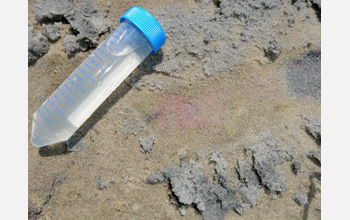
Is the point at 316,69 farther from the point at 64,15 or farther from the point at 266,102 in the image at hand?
the point at 64,15

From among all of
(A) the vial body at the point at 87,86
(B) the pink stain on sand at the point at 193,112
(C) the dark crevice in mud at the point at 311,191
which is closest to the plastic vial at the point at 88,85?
(A) the vial body at the point at 87,86

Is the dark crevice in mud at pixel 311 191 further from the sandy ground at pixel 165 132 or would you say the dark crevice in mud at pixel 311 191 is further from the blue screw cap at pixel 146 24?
the blue screw cap at pixel 146 24

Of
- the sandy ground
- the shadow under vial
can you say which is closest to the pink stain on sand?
the sandy ground

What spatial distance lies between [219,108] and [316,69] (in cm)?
61

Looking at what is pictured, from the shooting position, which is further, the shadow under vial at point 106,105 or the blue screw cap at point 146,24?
the shadow under vial at point 106,105

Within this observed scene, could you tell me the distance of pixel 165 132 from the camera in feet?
4.86

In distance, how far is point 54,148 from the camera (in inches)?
58.5

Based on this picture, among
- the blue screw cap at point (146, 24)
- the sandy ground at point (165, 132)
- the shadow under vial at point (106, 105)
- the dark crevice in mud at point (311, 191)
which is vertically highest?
the blue screw cap at point (146, 24)

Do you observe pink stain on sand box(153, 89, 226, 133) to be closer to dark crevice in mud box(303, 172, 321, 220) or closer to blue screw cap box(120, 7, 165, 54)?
blue screw cap box(120, 7, 165, 54)

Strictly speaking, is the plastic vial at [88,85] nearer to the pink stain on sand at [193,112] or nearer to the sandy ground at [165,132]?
the sandy ground at [165,132]

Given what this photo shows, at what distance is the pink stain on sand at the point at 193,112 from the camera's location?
149cm

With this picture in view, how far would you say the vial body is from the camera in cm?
144

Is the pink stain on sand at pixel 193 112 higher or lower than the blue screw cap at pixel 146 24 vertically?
lower

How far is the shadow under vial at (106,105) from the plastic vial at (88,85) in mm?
30
